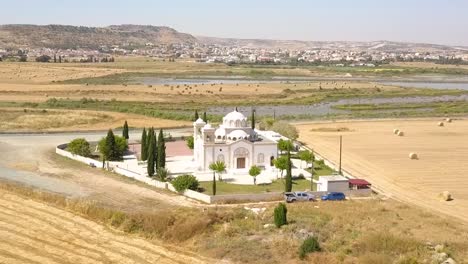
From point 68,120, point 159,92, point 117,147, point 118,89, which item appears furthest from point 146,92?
point 117,147

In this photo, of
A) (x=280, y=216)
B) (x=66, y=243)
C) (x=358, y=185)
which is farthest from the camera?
(x=358, y=185)

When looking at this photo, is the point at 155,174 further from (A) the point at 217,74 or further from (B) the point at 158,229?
(A) the point at 217,74

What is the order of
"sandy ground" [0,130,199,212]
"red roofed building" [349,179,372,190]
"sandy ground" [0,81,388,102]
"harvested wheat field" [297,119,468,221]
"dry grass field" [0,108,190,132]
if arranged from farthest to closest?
1. "sandy ground" [0,81,388,102]
2. "dry grass field" [0,108,190,132]
3. "harvested wheat field" [297,119,468,221]
4. "red roofed building" [349,179,372,190]
5. "sandy ground" [0,130,199,212]

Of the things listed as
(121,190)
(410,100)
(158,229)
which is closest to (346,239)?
(158,229)

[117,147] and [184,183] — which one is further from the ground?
[117,147]

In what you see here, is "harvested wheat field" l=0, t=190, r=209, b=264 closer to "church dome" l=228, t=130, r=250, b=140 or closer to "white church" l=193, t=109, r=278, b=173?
"white church" l=193, t=109, r=278, b=173

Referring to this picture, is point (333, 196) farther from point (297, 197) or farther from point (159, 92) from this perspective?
point (159, 92)

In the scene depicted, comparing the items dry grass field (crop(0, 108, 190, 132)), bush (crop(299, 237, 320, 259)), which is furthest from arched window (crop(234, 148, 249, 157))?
dry grass field (crop(0, 108, 190, 132))
